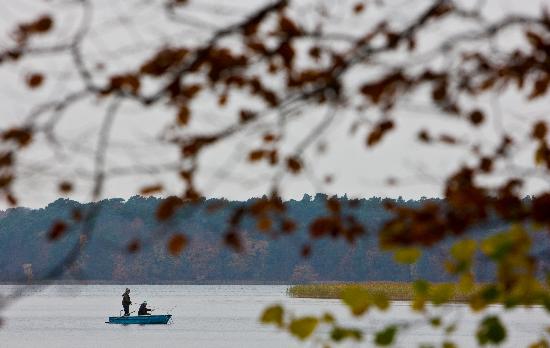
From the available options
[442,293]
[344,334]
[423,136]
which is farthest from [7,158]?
[423,136]

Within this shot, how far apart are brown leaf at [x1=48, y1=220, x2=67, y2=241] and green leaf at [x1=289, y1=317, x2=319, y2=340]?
1.12 meters

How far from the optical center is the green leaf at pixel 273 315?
18.3ft

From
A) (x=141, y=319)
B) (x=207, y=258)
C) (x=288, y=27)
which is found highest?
(x=207, y=258)

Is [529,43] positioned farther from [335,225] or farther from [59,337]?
[59,337]

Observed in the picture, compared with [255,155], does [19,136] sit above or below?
below

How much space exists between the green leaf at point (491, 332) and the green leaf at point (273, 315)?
906mm

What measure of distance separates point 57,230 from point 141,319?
51984 millimetres

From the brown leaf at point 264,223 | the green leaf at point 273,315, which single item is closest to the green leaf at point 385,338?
the green leaf at point 273,315

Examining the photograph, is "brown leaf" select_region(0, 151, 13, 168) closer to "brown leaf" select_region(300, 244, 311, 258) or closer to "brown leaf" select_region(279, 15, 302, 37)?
"brown leaf" select_region(279, 15, 302, 37)

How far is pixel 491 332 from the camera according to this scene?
17.2ft

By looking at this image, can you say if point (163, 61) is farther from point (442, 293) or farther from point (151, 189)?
point (442, 293)

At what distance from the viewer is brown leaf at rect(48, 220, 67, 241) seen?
16.6 feet

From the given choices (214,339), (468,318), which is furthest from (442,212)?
(468,318)

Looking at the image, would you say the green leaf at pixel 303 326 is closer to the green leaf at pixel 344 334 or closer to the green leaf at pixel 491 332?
the green leaf at pixel 344 334
